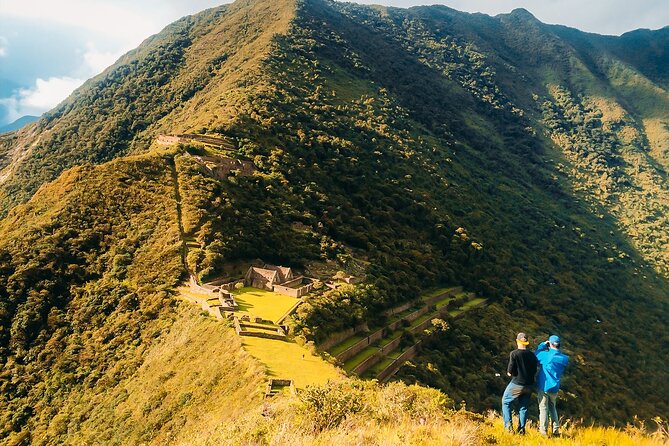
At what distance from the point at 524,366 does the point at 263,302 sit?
2547 centimetres

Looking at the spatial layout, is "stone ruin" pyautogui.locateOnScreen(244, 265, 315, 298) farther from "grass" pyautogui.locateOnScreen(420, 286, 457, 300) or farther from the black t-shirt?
the black t-shirt

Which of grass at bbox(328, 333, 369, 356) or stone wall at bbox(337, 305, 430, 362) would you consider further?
stone wall at bbox(337, 305, 430, 362)

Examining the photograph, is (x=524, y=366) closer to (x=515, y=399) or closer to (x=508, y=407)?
(x=515, y=399)

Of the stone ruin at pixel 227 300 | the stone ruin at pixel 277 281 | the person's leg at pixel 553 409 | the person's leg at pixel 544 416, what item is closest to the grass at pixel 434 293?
the stone ruin at pixel 277 281

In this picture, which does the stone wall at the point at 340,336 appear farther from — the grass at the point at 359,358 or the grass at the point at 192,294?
the grass at the point at 192,294

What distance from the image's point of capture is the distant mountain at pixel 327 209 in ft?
106

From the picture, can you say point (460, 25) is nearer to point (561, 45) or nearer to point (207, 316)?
point (561, 45)

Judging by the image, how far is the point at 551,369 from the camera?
9594mm

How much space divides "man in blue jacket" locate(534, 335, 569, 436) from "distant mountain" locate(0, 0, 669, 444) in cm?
1786

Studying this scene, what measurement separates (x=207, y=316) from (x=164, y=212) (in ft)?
52.8

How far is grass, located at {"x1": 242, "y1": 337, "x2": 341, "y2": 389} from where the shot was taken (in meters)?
22.4

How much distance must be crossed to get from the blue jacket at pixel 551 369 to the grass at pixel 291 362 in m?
13.2

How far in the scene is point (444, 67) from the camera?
158 meters

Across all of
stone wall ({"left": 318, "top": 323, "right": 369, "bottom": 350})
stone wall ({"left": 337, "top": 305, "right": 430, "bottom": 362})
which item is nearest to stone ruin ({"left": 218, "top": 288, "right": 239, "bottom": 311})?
stone wall ({"left": 318, "top": 323, "right": 369, "bottom": 350})
